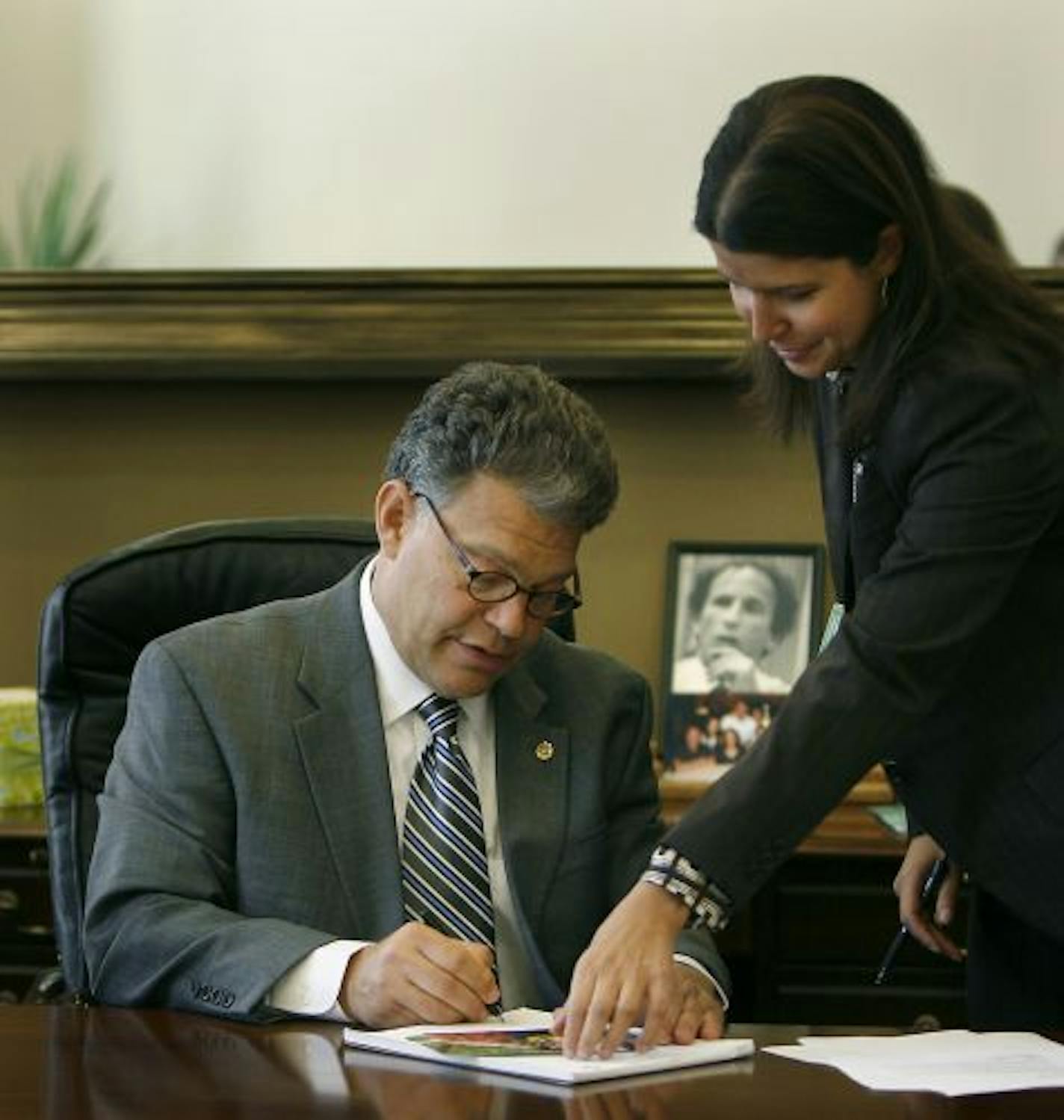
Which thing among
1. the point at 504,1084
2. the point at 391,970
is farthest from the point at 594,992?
the point at 391,970

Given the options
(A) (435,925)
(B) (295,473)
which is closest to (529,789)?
(A) (435,925)

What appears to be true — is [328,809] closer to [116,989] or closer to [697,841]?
[116,989]

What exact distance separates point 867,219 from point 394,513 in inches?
25.7

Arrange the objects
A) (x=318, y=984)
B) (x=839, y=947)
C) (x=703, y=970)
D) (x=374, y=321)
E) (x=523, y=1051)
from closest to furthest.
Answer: (x=523, y=1051) → (x=318, y=984) → (x=703, y=970) → (x=839, y=947) → (x=374, y=321)

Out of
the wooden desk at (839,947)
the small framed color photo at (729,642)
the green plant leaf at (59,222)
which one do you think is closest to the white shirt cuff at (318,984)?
the wooden desk at (839,947)

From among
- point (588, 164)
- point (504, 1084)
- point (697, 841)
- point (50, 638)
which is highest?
point (588, 164)

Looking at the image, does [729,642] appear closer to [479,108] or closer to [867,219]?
[479,108]

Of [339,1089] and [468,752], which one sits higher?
[468,752]

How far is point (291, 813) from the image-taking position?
2.47m

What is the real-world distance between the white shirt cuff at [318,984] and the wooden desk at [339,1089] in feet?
0.29

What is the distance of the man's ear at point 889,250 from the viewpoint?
2.20 meters

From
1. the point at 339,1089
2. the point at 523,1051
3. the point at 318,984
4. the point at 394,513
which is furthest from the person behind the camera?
the point at 394,513

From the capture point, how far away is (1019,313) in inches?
89.9

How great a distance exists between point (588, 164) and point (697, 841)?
6.40 ft
